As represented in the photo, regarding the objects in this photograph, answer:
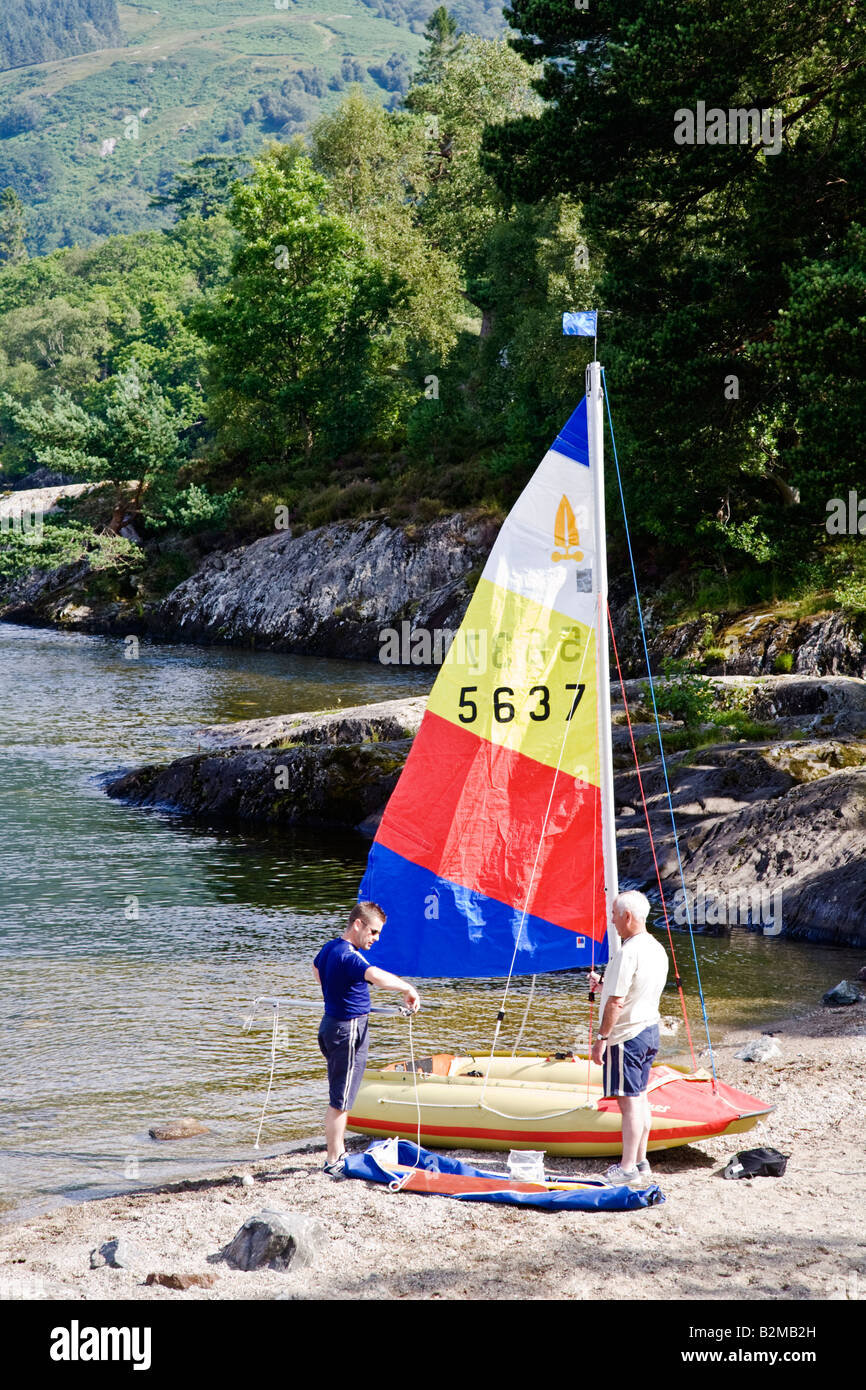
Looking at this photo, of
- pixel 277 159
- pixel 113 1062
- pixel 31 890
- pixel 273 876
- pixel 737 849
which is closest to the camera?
pixel 113 1062

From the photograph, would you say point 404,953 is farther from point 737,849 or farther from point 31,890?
point 31,890

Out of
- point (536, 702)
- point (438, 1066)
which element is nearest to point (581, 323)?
point (536, 702)

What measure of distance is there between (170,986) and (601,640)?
339 inches

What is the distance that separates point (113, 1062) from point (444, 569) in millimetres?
38123

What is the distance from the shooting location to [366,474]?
59281mm

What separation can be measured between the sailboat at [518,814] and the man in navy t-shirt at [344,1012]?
0.40 m

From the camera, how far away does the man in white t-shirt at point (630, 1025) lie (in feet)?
31.7

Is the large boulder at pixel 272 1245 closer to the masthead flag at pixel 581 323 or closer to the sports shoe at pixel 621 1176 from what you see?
the sports shoe at pixel 621 1176

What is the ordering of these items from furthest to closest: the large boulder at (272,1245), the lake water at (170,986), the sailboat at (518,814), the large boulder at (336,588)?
the large boulder at (336,588) < the lake water at (170,986) < the sailboat at (518,814) < the large boulder at (272,1245)

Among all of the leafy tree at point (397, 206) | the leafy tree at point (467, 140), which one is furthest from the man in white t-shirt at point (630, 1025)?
the leafy tree at point (467, 140)

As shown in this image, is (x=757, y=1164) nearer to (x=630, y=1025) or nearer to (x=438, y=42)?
(x=630, y=1025)

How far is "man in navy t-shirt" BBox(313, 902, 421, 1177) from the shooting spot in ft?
33.6

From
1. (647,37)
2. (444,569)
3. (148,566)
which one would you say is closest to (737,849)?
(647,37)

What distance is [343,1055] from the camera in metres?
10.4
